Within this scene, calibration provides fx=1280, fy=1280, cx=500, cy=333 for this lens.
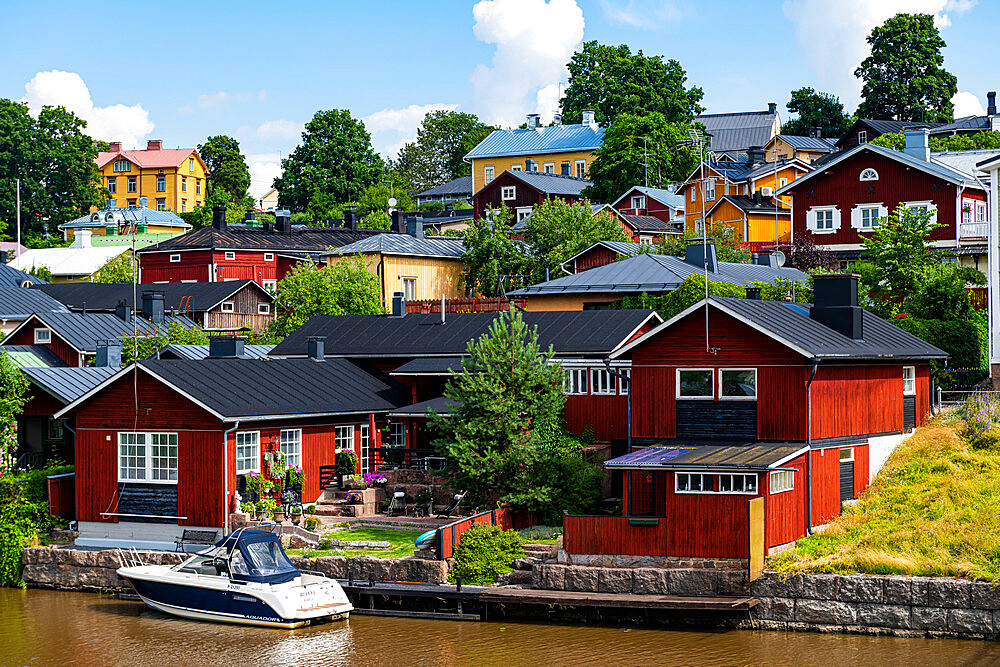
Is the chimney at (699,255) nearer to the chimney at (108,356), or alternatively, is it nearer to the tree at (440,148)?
the chimney at (108,356)

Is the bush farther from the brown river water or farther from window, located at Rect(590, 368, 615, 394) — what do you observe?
window, located at Rect(590, 368, 615, 394)

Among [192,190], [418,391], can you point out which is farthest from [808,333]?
[192,190]

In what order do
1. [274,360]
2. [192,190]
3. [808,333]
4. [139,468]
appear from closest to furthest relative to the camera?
[808,333]
[139,468]
[274,360]
[192,190]

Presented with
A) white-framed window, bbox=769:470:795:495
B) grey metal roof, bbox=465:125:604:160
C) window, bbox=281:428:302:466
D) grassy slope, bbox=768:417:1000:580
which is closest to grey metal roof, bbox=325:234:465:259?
window, bbox=281:428:302:466

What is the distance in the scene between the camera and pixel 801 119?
11794 centimetres

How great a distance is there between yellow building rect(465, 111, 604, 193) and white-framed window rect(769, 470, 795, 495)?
75.7m

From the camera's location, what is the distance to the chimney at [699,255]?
1882 inches

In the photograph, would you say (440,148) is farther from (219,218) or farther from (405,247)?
(405,247)

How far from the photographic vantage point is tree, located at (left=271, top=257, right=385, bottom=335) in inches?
2274

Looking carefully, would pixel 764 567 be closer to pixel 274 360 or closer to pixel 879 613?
pixel 879 613

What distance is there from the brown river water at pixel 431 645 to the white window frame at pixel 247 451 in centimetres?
507

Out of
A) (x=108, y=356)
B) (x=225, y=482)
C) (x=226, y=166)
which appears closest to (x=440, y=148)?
(x=226, y=166)

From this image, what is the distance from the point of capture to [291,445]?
34.9 m

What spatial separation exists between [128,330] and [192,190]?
79.5m
